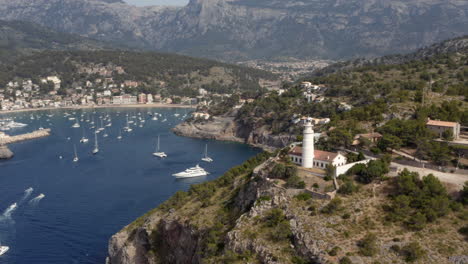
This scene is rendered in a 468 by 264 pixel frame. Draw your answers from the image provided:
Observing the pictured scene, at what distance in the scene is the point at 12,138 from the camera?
341ft

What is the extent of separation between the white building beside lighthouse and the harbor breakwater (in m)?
68.4

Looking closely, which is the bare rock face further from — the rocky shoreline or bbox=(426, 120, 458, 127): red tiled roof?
bbox=(426, 120, 458, 127): red tiled roof

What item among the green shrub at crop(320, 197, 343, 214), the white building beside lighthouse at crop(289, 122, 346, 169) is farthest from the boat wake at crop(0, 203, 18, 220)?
the green shrub at crop(320, 197, 343, 214)

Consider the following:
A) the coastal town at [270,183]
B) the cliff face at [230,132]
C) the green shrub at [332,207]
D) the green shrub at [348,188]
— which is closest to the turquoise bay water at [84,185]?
the coastal town at [270,183]

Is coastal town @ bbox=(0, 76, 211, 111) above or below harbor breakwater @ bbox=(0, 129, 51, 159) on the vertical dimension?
above

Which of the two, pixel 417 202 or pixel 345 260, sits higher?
pixel 417 202

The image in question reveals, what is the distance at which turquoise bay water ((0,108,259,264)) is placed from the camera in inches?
1906

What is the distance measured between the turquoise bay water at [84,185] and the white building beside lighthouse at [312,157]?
23185 mm

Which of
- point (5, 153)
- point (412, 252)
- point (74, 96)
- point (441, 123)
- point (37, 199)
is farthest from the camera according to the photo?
point (74, 96)

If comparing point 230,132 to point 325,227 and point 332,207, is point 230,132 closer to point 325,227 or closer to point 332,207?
point 332,207

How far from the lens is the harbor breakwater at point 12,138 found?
86.6 metres

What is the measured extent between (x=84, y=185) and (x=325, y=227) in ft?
157

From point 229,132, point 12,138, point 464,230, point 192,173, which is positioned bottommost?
point 192,173

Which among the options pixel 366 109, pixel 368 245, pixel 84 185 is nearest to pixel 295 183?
pixel 368 245
